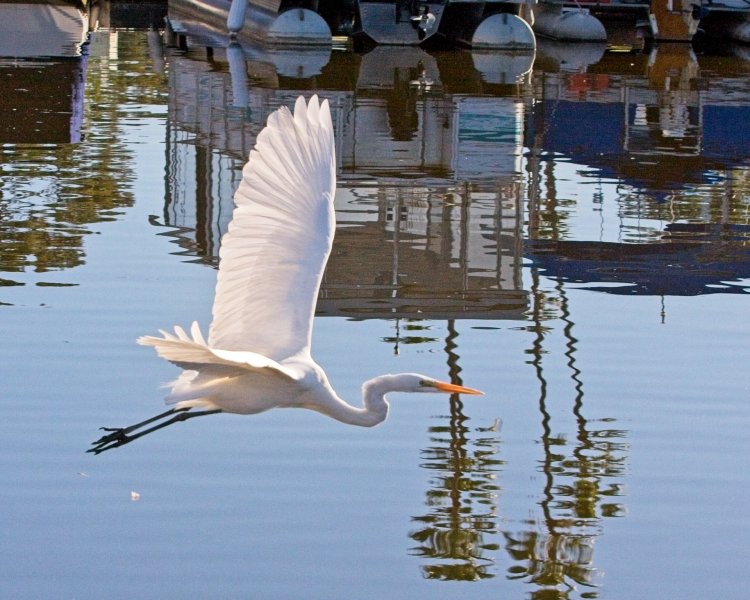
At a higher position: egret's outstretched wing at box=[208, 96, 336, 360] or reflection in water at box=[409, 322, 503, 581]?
egret's outstretched wing at box=[208, 96, 336, 360]

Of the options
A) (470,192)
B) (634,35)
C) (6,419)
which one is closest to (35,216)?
(470,192)

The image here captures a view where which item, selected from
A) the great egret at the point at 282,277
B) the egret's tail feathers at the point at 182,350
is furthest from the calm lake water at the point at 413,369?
the egret's tail feathers at the point at 182,350

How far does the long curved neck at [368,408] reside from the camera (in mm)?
6895

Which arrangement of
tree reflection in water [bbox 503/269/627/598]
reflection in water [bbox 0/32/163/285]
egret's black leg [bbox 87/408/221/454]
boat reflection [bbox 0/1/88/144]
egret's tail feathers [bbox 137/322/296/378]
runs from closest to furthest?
egret's tail feathers [bbox 137/322/296/378] < tree reflection in water [bbox 503/269/627/598] < egret's black leg [bbox 87/408/221/454] < reflection in water [bbox 0/32/163/285] < boat reflection [bbox 0/1/88/144]

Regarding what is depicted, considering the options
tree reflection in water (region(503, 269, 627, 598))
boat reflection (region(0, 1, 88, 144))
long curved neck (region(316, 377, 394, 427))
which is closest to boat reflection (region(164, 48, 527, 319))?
boat reflection (region(0, 1, 88, 144))

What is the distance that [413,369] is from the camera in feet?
30.2

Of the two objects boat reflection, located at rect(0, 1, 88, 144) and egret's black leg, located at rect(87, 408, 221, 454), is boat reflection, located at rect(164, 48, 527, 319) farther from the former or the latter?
egret's black leg, located at rect(87, 408, 221, 454)

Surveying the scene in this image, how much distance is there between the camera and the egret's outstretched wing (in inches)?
267

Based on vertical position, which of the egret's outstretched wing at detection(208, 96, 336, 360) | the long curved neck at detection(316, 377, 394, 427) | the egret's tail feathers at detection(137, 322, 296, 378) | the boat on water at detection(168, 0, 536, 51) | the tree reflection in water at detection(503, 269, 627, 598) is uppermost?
the boat on water at detection(168, 0, 536, 51)

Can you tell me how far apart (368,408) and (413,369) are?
2.28 metres

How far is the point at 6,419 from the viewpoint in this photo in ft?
26.0

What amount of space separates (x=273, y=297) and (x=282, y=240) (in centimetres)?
28

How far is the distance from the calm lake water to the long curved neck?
15.6 inches

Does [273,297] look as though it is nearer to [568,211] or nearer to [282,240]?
[282,240]
